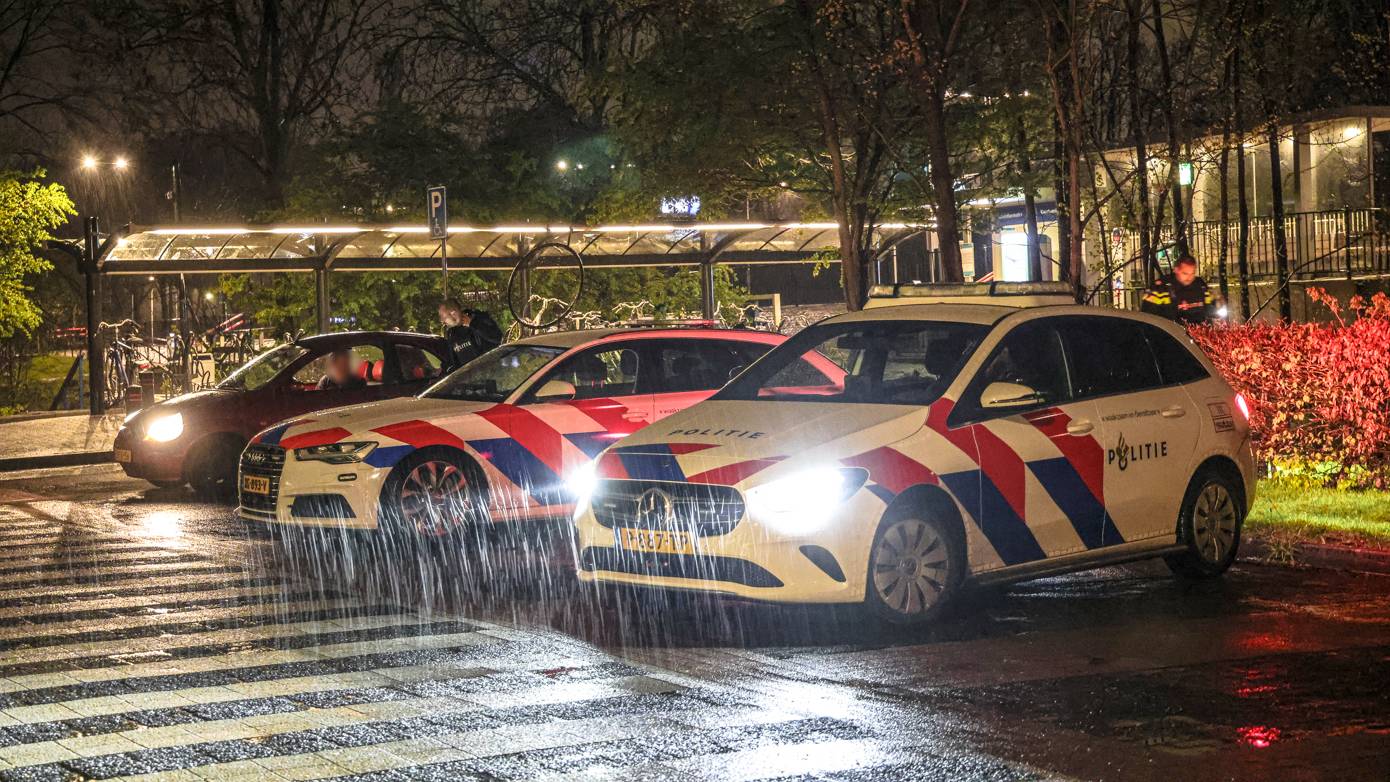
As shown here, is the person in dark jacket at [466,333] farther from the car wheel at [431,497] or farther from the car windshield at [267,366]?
the car wheel at [431,497]

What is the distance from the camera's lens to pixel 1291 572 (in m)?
11.0

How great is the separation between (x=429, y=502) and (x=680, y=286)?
2446 cm

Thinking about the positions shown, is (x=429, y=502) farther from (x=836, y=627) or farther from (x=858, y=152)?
(x=858, y=152)

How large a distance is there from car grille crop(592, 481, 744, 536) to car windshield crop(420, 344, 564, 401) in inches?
141

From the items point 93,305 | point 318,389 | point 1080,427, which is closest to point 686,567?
point 1080,427

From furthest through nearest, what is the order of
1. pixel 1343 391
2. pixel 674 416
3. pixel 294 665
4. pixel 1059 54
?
pixel 1059 54 → pixel 1343 391 → pixel 674 416 → pixel 294 665

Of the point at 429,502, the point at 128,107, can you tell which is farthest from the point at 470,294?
the point at 429,502

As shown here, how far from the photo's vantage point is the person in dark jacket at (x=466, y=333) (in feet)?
59.2

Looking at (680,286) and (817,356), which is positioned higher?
(680,286)

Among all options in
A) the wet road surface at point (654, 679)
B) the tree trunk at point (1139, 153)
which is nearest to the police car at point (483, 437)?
the wet road surface at point (654, 679)

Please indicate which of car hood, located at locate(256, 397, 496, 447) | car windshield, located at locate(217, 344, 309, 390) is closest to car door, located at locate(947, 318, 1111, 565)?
car hood, located at locate(256, 397, 496, 447)

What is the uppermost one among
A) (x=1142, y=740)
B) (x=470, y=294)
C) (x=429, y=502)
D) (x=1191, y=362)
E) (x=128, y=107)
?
(x=128, y=107)

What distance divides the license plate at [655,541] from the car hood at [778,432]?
1.14 ft

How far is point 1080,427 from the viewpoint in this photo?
9.87m
